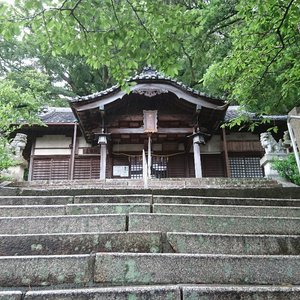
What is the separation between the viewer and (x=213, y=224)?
350 cm

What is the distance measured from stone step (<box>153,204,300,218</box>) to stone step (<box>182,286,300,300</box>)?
181cm

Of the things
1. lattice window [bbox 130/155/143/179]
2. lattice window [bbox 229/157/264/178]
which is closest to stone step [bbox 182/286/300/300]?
lattice window [bbox 130/155/143/179]

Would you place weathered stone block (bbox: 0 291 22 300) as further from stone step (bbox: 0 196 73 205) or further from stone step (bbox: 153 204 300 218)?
stone step (bbox: 0 196 73 205)

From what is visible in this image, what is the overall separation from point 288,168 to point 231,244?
6.23m

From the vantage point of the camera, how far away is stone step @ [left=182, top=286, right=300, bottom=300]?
2119mm

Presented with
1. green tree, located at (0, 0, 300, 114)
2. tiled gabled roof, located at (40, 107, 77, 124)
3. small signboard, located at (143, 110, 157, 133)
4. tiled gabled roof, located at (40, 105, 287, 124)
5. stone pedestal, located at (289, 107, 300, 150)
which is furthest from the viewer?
tiled gabled roof, located at (40, 107, 77, 124)

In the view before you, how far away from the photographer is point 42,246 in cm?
296

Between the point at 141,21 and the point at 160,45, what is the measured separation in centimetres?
45

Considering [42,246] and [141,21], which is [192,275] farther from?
[141,21]

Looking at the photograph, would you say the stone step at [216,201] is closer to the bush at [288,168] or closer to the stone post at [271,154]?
the bush at [288,168]

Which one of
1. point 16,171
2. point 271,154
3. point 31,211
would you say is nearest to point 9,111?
point 16,171

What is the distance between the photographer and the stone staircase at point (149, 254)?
2.17 meters

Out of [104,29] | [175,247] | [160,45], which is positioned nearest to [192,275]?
[175,247]

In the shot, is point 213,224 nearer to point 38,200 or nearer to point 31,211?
point 31,211
